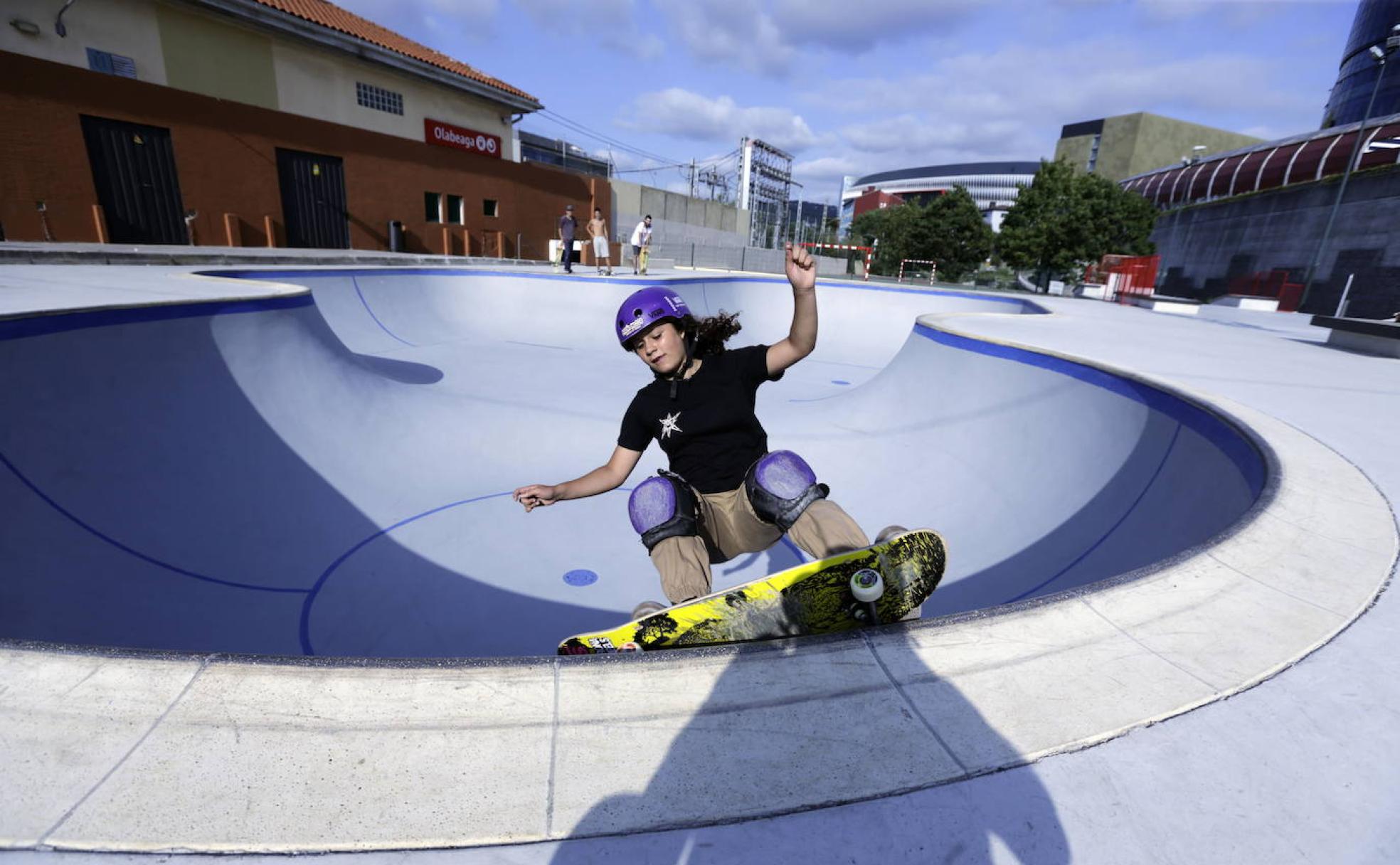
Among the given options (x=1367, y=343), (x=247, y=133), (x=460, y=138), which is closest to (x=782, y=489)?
(x=1367, y=343)

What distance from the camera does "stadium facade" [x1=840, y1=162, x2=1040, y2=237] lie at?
11719cm

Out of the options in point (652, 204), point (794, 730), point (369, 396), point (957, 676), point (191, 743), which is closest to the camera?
point (191, 743)

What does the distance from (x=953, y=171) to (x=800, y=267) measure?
149519 mm

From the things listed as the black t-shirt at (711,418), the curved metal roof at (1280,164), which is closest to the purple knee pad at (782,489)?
the black t-shirt at (711,418)

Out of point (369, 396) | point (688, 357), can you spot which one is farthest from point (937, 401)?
point (369, 396)

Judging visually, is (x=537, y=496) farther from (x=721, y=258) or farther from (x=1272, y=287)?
(x=1272, y=287)

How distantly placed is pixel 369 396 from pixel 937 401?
734cm

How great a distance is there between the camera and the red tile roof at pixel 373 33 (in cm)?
1919

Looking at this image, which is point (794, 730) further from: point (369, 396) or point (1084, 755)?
point (369, 396)

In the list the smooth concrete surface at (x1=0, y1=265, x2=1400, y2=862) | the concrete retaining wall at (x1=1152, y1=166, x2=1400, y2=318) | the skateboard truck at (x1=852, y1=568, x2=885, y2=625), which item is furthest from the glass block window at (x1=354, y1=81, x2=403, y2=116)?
the concrete retaining wall at (x1=1152, y1=166, x2=1400, y2=318)

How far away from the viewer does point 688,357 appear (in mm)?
3037

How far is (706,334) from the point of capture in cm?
309

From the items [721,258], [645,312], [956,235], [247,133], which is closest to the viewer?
[645,312]

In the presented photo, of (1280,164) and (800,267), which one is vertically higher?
(1280,164)
